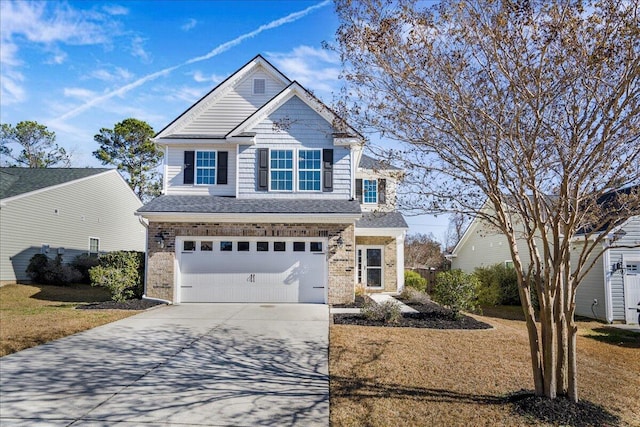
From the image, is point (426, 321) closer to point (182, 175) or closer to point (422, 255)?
point (182, 175)

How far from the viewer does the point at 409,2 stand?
567cm

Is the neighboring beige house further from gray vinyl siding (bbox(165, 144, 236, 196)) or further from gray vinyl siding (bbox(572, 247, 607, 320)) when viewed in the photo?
gray vinyl siding (bbox(572, 247, 607, 320))

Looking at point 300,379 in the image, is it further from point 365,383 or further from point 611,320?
point 611,320

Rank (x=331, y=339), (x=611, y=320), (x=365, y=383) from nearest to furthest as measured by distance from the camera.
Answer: (x=365, y=383), (x=331, y=339), (x=611, y=320)

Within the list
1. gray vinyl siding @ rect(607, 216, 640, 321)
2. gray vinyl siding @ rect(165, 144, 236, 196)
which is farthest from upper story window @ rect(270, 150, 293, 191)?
gray vinyl siding @ rect(607, 216, 640, 321)

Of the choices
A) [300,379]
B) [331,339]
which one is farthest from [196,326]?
[300,379]

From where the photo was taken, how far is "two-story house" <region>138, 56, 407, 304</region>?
45.2 ft

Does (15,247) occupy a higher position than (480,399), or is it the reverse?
(15,247)

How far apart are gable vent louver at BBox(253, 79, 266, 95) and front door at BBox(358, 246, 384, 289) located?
7.53m

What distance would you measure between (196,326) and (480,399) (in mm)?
6680

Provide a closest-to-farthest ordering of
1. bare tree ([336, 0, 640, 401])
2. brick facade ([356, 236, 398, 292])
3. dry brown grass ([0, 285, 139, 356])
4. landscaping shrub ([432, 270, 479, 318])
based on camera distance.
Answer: bare tree ([336, 0, 640, 401]) < dry brown grass ([0, 285, 139, 356]) < landscaping shrub ([432, 270, 479, 318]) < brick facade ([356, 236, 398, 292])

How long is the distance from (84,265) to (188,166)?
1033 cm

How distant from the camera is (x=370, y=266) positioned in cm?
1831

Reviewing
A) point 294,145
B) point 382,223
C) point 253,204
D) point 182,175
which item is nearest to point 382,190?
point 294,145
